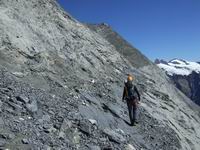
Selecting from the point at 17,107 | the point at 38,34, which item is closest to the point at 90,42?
the point at 38,34

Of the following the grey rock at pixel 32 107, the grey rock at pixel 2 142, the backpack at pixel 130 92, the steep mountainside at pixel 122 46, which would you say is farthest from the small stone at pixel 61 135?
the steep mountainside at pixel 122 46

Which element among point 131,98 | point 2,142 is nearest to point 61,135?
point 2,142

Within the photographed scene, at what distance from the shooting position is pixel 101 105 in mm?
19281

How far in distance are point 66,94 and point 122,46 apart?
25.3 metres

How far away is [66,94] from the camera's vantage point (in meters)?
18.0

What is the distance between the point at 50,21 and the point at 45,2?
8.80 feet

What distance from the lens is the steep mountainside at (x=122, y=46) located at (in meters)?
39.2

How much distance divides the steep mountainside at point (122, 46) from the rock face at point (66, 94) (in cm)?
778

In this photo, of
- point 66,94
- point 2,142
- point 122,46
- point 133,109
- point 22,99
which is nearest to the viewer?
point 2,142

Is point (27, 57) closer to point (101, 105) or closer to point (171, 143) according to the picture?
point (101, 105)

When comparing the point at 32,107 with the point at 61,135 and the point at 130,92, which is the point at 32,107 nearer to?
the point at 61,135

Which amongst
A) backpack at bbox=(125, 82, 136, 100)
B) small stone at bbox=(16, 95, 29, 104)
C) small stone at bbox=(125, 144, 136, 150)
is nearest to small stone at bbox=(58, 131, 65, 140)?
small stone at bbox=(16, 95, 29, 104)

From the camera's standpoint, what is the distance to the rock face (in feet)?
46.1

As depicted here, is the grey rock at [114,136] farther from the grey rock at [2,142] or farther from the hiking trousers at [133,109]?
the grey rock at [2,142]
